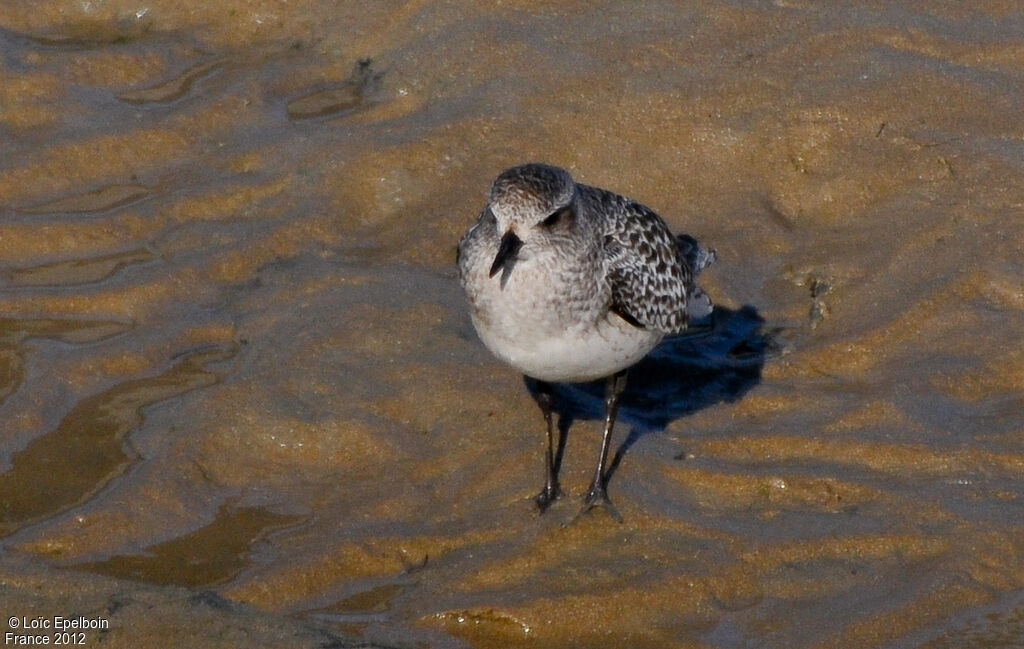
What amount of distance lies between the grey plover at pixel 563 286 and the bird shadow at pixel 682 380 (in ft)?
1.65

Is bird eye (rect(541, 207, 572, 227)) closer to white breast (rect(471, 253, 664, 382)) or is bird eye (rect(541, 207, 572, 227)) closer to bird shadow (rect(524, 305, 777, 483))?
white breast (rect(471, 253, 664, 382))

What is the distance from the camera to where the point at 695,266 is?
8.02 meters

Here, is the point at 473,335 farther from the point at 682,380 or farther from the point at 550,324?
the point at 550,324

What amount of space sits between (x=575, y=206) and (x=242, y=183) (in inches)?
129

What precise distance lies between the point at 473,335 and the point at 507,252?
1.93 meters

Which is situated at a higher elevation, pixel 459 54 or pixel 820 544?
pixel 459 54

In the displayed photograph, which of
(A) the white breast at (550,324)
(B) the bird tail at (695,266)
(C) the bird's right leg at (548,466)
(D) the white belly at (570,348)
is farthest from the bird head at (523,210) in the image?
(B) the bird tail at (695,266)

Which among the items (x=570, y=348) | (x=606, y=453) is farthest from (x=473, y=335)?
(x=570, y=348)

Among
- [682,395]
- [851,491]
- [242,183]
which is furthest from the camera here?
[242,183]

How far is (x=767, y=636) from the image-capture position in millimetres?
6242

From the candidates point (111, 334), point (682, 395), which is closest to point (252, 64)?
point (111, 334)

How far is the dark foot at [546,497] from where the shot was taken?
23.1 ft

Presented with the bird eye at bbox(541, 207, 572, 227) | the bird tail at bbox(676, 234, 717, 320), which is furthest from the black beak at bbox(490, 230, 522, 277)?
the bird tail at bbox(676, 234, 717, 320)

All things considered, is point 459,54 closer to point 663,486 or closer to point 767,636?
point 663,486
